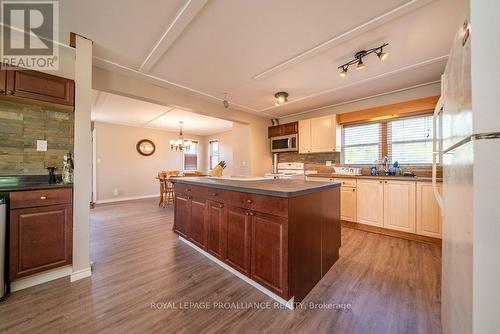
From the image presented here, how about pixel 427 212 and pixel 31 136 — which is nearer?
pixel 31 136

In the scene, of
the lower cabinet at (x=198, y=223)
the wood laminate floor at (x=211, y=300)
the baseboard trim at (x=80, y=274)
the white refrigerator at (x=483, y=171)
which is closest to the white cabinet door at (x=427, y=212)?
the wood laminate floor at (x=211, y=300)

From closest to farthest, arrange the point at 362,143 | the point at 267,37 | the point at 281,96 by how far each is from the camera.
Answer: the point at 267,37 → the point at 281,96 → the point at 362,143

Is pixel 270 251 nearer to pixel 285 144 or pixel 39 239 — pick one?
pixel 39 239

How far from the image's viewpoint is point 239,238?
1.76 metres

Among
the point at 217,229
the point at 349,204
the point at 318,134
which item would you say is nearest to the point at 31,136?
the point at 217,229

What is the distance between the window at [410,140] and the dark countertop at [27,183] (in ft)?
15.6

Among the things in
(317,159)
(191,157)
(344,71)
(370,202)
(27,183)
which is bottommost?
(370,202)

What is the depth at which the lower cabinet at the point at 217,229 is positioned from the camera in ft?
Answer: 6.31

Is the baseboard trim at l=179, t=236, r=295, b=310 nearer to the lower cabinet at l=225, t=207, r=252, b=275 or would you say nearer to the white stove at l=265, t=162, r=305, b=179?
the lower cabinet at l=225, t=207, r=252, b=275

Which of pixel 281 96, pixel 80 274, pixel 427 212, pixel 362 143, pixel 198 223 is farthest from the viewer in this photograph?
pixel 362 143

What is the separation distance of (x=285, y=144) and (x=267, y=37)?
2988 millimetres

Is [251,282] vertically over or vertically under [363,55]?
under

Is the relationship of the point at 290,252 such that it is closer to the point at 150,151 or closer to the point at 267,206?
the point at 267,206

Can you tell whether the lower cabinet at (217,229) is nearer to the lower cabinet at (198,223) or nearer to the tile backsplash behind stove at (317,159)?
the lower cabinet at (198,223)
